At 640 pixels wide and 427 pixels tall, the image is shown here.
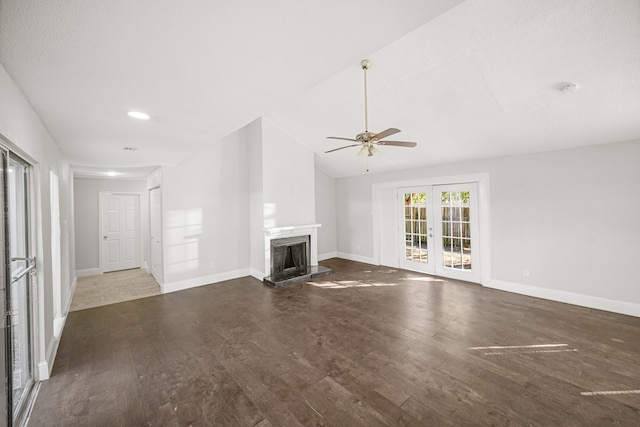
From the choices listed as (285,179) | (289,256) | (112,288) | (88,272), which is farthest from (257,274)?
(88,272)

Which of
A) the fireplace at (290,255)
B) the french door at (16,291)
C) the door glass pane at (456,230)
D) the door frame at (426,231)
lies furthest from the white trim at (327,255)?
the french door at (16,291)

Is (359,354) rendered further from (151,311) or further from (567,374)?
(151,311)

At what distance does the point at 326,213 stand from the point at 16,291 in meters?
6.11

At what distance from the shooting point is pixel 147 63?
1.56 meters

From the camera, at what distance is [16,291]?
206 centimetres

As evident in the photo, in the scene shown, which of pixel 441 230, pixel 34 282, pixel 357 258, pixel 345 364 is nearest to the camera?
pixel 34 282

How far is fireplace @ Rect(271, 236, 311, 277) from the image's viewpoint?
17.8 feet

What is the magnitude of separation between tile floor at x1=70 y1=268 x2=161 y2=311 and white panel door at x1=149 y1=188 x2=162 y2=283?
0.88ft

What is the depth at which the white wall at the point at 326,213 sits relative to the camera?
739 cm

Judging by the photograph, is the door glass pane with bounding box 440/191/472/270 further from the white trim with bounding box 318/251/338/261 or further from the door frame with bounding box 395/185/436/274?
the white trim with bounding box 318/251/338/261

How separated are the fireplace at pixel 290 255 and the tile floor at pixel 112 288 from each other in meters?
2.19

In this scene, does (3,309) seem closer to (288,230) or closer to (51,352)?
(51,352)

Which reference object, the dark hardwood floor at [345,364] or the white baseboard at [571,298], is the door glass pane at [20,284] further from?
the white baseboard at [571,298]

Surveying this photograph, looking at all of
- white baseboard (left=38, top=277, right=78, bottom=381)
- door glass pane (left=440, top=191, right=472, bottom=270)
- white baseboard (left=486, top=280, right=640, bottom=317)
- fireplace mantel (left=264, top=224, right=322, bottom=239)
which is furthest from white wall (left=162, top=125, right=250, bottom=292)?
white baseboard (left=486, top=280, right=640, bottom=317)
